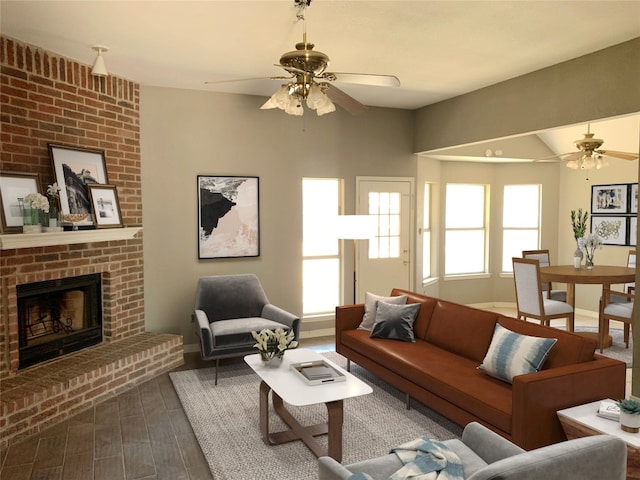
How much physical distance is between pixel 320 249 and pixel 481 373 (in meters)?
3.65

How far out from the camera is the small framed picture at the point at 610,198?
6.57m

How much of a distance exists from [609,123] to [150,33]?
5511 millimetres

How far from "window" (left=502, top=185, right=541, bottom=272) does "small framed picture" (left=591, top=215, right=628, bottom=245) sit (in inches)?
35.3

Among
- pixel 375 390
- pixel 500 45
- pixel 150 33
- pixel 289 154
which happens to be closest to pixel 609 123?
pixel 500 45

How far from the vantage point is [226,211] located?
549cm

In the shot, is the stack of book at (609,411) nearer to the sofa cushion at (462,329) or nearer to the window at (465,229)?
the sofa cushion at (462,329)

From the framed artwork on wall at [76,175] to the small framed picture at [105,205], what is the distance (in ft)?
0.16

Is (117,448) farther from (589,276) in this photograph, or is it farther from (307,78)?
(589,276)

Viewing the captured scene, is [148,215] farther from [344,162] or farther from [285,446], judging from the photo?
[285,446]

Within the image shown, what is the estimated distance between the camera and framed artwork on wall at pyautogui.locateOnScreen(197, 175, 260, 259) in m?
5.40

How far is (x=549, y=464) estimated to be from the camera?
5.33 ft

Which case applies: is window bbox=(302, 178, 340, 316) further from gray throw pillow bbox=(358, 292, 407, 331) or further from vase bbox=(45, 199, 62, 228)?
vase bbox=(45, 199, 62, 228)

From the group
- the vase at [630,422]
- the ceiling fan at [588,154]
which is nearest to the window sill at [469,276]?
the ceiling fan at [588,154]

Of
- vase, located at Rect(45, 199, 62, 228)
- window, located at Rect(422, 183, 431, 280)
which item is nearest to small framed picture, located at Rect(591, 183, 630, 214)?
window, located at Rect(422, 183, 431, 280)
